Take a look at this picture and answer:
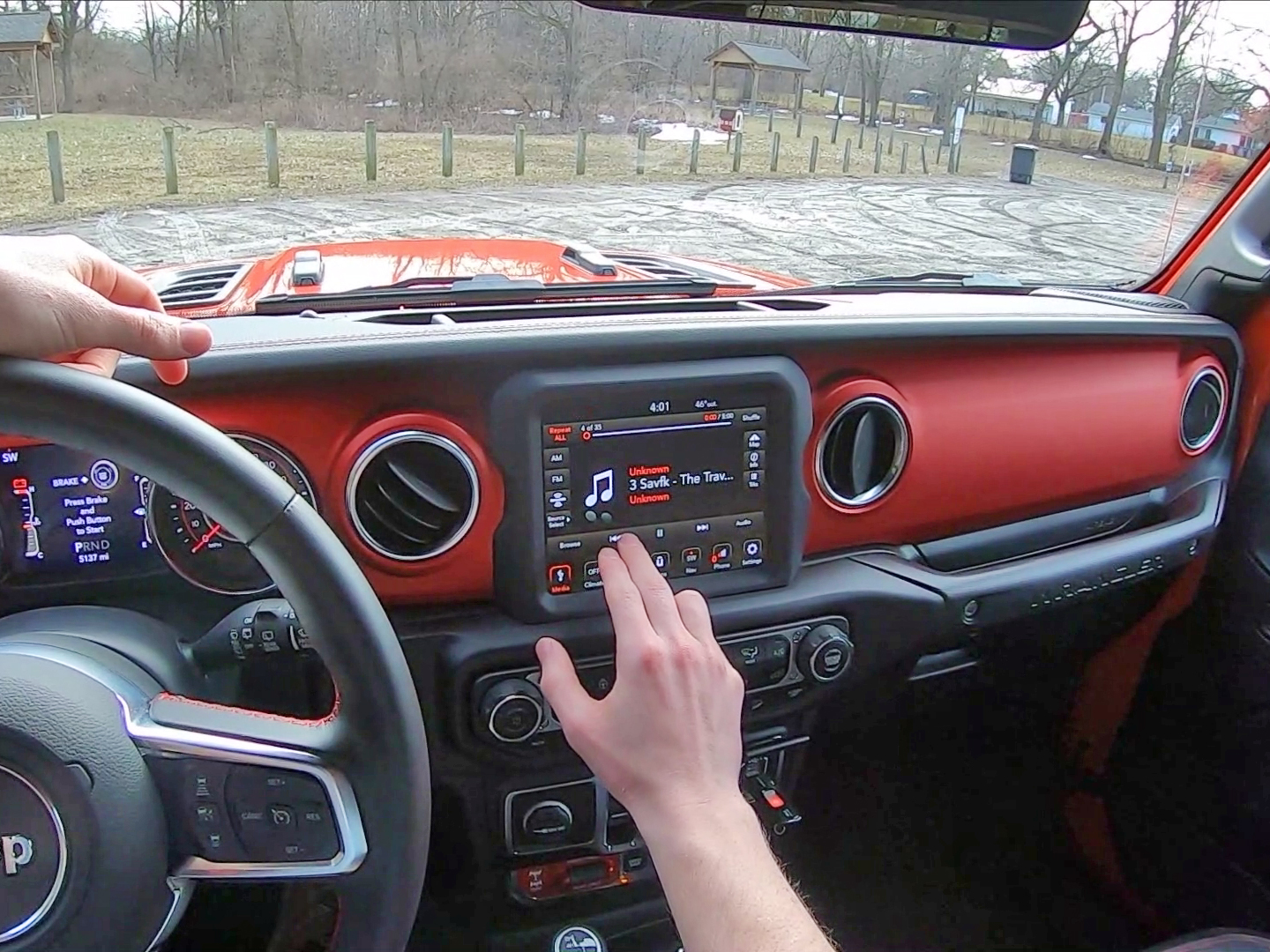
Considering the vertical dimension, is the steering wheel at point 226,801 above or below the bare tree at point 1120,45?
below

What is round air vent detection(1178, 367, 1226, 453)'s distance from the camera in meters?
2.53

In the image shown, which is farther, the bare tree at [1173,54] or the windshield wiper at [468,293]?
the bare tree at [1173,54]

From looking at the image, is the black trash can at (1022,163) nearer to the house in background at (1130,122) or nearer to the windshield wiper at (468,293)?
the house in background at (1130,122)

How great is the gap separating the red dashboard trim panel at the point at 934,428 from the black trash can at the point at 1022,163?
400 millimetres

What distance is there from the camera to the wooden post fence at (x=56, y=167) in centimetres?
183

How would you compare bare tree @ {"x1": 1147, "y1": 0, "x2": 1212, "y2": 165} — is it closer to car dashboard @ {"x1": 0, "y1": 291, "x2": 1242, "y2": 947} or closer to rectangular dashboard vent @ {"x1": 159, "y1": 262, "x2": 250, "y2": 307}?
car dashboard @ {"x1": 0, "y1": 291, "x2": 1242, "y2": 947}

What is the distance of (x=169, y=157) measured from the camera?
6.40ft

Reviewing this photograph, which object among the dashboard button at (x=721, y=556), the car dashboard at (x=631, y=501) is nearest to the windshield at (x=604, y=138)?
the car dashboard at (x=631, y=501)

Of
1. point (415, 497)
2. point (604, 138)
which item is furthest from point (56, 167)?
point (604, 138)

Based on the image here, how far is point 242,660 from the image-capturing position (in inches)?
66.5

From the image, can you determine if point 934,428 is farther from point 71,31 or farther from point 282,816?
point 71,31

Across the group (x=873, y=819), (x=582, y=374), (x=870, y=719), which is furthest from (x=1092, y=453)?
(x=582, y=374)

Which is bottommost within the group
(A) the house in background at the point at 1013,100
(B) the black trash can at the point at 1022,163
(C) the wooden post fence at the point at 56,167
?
(C) the wooden post fence at the point at 56,167

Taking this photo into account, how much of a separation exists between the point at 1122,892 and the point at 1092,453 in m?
1.19
